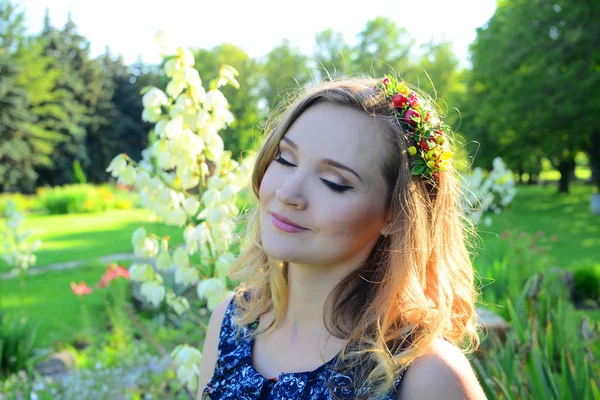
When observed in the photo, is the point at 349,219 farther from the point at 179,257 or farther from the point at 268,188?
the point at 179,257

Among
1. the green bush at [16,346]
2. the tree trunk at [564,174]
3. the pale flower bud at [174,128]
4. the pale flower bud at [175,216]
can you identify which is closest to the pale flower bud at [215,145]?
the pale flower bud at [174,128]

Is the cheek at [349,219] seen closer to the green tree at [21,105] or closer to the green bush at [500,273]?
the green bush at [500,273]

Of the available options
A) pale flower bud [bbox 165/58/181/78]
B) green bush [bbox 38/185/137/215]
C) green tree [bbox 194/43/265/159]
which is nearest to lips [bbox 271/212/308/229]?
pale flower bud [bbox 165/58/181/78]

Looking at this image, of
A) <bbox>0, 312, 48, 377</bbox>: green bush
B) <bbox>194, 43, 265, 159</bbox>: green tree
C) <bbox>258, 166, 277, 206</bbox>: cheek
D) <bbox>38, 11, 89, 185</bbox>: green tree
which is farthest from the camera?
<bbox>194, 43, 265, 159</bbox>: green tree

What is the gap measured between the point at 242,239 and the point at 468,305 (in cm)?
86

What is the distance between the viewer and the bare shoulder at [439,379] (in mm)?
1140

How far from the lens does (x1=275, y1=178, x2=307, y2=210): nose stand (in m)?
1.28

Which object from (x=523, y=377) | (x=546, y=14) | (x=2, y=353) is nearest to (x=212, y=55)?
(x=546, y=14)

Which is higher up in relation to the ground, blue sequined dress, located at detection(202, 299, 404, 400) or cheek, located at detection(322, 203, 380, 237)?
cheek, located at detection(322, 203, 380, 237)

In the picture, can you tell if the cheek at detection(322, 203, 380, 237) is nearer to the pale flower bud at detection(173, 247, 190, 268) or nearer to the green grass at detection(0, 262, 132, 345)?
the pale flower bud at detection(173, 247, 190, 268)

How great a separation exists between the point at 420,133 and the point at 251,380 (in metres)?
0.78

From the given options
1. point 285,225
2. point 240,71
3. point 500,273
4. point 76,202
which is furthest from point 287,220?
point 240,71

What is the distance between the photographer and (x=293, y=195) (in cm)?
128

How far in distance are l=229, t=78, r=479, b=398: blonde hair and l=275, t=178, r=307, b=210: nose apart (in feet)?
0.70
